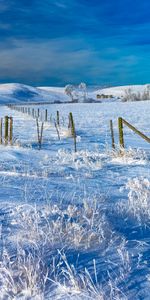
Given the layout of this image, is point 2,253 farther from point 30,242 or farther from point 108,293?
point 108,293

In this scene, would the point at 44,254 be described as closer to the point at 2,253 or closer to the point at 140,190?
the point at 2,253

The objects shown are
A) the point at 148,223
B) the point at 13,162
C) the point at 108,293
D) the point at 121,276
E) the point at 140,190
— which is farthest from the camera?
the point at 13,162

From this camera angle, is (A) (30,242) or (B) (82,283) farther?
(A) (30,242)

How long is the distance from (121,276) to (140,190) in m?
2.81

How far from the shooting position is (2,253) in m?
3.61

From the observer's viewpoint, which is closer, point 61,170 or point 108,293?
point 108,293

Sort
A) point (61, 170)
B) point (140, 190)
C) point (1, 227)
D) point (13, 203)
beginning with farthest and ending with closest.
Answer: point (61, 170) < point (140, 190) < point (13, 203) < point (1, 227)

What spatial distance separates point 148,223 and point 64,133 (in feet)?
46.7

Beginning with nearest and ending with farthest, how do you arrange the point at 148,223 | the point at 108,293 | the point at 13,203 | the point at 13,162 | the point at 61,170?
the point at 108,293, the point at 148,223, the point at 13,203, the point at 61,170, the point at 13,162

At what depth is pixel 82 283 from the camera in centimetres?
310

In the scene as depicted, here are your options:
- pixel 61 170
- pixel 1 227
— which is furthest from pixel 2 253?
pixel 61 170

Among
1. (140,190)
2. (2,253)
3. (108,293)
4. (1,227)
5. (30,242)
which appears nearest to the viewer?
(108,293)

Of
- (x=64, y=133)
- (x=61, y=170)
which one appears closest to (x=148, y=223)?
(x=61, y=170)

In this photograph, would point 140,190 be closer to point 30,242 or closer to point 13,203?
point 13,203
